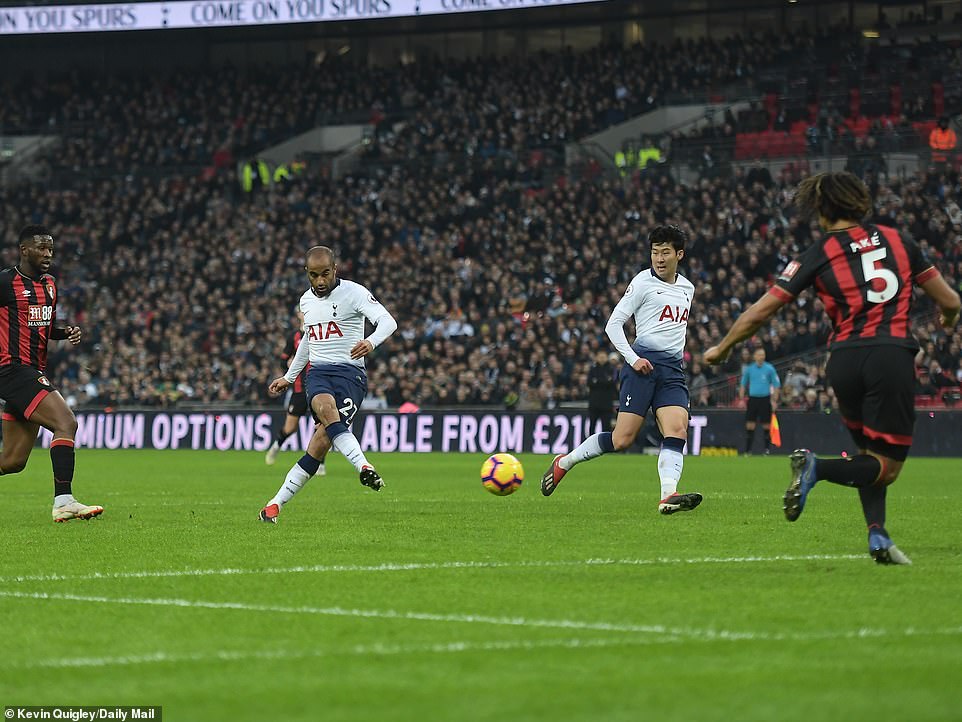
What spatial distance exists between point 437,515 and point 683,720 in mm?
9011

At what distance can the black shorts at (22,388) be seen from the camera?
41.7 feet

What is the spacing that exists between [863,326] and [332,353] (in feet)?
18.8

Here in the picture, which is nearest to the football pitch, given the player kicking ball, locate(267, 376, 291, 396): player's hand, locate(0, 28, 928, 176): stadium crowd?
the player kicking ball

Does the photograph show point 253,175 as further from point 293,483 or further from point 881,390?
point 881,390

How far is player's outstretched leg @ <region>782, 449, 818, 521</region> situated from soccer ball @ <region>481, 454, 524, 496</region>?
619 centimetres

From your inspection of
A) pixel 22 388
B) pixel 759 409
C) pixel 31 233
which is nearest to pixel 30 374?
pixel 22 388

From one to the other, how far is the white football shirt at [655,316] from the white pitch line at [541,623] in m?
6.71

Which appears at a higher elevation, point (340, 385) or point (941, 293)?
point (941, 293)

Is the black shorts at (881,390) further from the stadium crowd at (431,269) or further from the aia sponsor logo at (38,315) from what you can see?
the stadium crowd at (431,269)

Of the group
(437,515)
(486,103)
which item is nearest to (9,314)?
(437,515)

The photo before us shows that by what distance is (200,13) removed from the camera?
4503 cm

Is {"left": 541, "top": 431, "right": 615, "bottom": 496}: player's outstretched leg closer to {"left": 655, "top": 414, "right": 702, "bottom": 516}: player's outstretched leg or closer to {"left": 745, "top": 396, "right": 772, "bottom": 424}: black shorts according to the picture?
{"left": 655, "top": 414, "right": 702, "bottom": 516}: player's outstretched leg

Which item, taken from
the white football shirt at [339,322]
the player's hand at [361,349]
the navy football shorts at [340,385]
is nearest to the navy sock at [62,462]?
the white football shirt at [339,322]

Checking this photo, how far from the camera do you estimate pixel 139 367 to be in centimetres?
4194
